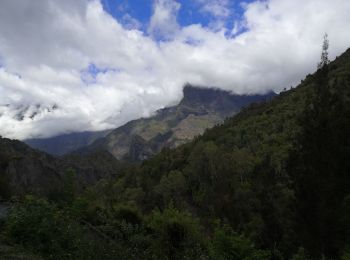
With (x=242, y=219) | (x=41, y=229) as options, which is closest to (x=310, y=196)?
(x=41, y=229)

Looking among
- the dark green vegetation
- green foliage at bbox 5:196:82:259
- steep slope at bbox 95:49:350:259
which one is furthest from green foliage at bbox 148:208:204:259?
green foliage at bbox 5:196:82:259

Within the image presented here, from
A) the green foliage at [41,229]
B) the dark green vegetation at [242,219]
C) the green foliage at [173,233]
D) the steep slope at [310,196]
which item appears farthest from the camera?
the steep slope at [310,196]

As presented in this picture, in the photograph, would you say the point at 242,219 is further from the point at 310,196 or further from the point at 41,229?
the point at 41,229

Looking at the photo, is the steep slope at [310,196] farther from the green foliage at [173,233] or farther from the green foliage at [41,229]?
the green foliage at [41,229]

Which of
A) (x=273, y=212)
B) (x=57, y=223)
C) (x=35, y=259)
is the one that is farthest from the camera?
(x=273, y=212)

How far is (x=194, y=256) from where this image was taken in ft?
39.1

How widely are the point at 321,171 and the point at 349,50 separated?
128m

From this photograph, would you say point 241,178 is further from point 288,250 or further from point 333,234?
point 333,234

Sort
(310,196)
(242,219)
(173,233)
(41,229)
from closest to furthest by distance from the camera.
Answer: (41,229)
(173,233)
(310,196)
(242,219)

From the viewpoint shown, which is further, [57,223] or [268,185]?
[268,185]

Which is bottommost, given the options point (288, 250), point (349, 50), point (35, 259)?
point (288, 250)

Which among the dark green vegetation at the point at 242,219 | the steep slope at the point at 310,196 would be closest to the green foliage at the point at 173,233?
the dark green vegetation at the point at 242,219

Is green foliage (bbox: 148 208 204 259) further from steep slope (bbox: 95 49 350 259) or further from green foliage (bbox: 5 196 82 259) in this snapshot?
green foliage (bbox: 5 196 82 259)

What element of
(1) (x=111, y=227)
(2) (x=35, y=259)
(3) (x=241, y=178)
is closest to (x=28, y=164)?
(3) (x=241, y=178)
